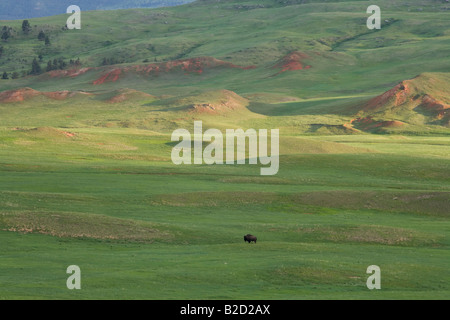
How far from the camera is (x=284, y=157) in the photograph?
8481 cm

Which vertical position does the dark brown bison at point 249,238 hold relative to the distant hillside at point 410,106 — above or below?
below

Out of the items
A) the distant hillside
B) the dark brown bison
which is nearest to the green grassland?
the dark brown bison

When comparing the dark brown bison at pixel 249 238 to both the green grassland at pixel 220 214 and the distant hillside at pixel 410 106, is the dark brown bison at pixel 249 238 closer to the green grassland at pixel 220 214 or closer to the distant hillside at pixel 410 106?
the green grassland at pixel 220 214

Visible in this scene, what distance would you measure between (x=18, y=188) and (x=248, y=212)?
20.0 m

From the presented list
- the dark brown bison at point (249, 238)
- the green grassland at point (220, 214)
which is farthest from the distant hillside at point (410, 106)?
the dark brown bison at point (249, 238)

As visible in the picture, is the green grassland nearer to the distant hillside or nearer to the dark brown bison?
the dark brown bison

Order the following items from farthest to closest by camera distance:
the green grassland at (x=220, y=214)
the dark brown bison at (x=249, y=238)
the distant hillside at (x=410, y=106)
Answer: the distant hillside at (x=410, y=106) → the dark brown bison at (x=249, y=238) → the green grassland at (x=220, y=214)

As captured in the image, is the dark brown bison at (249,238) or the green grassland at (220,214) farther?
the dark brown bison at (249,238)

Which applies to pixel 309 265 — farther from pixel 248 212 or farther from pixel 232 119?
pixel 232 119

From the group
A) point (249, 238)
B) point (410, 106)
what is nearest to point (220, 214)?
point (249, 238)

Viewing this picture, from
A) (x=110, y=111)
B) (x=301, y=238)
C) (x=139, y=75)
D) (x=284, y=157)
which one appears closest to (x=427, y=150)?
(x=284, y=157)

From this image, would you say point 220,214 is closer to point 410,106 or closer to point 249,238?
point 249,238

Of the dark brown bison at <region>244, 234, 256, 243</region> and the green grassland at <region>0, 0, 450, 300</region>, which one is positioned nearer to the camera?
the green grassland at <region>0, 0, 450, 300</region>
